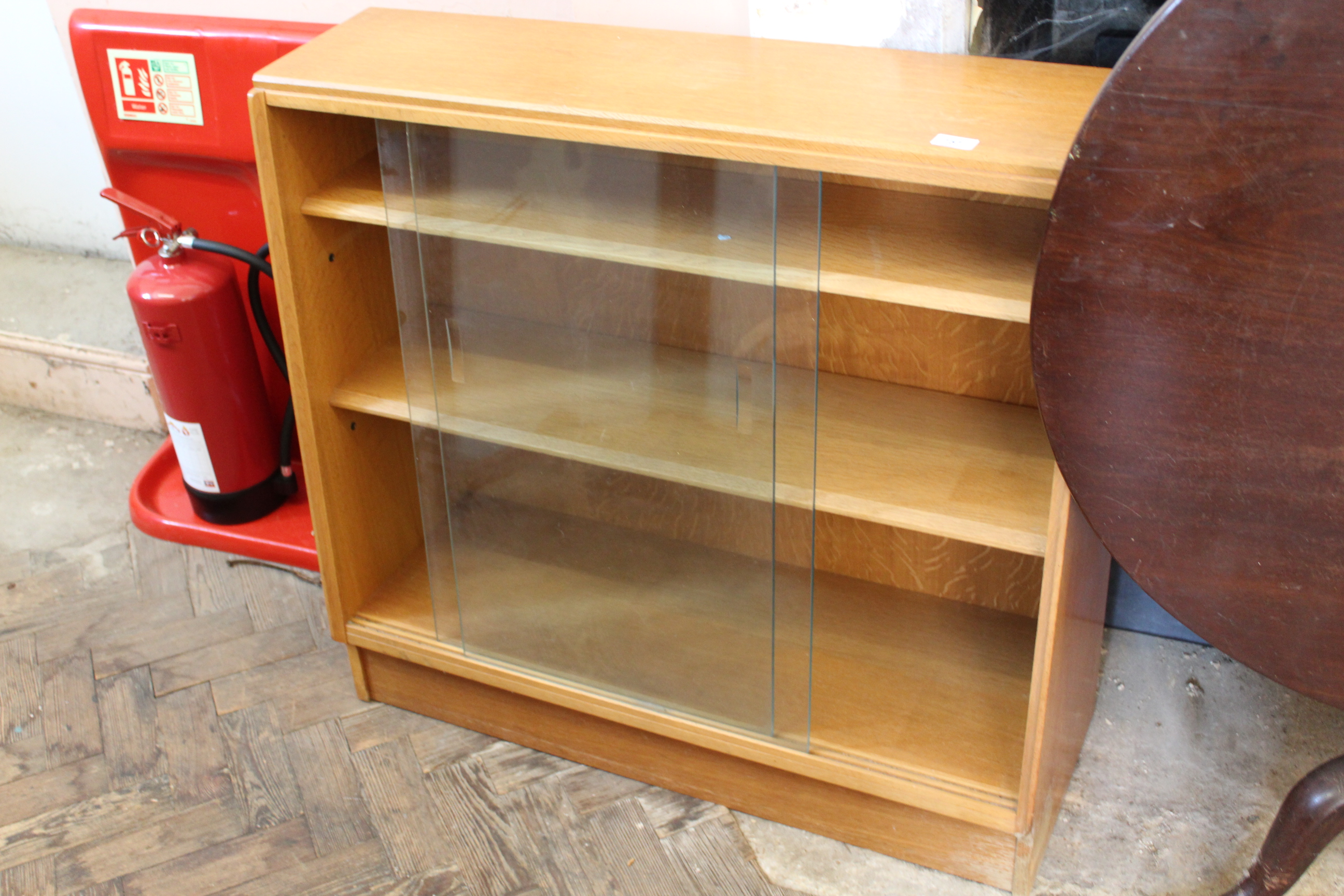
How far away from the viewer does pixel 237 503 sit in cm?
238

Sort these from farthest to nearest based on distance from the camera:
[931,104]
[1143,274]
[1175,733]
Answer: [1175,733], [931,104], [1143,274]

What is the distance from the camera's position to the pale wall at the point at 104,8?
163 cm

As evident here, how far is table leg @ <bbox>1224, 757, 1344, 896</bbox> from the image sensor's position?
1.48 m

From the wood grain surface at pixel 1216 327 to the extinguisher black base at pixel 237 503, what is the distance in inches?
65.8

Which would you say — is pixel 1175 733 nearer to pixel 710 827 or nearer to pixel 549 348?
pixel 710 827

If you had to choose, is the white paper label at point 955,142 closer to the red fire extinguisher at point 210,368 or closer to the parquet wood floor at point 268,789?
the parquet wood floor at point 268,789

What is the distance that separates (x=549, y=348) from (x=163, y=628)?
108 cm

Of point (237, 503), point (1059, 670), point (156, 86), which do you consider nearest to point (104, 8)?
point (156, 86)

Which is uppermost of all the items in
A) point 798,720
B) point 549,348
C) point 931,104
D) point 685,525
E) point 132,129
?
point 931,104

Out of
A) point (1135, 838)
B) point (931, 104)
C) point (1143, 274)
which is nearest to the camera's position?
point (1143, 274)

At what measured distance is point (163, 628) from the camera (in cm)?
221

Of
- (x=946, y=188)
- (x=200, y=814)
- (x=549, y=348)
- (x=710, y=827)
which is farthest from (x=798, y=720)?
(x=200, y=814)

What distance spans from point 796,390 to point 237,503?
1367 mm

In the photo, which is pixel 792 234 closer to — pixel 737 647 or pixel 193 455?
pixel 737 647
